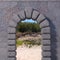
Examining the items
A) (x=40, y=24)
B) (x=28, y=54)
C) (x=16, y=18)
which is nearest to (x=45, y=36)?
(x=40, y=24)

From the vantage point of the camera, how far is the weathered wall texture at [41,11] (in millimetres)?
9719

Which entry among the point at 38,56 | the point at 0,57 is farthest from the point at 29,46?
the point at 0,57

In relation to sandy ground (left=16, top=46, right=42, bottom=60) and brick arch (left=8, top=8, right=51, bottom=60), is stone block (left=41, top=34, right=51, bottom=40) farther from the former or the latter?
sandy ground (left=16, top=46, right=42, bottom=60)

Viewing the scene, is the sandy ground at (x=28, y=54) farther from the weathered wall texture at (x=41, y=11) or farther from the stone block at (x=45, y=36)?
the stone block at (x=45, y=36)

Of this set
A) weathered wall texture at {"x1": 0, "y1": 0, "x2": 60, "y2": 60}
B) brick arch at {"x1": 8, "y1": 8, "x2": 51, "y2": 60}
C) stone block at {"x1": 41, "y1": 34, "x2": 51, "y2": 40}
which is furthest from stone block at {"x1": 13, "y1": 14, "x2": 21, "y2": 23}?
stone block at {"x1": 41, "y1": 34, "x2": 51, "y2": 40}

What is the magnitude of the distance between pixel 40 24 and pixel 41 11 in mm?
498

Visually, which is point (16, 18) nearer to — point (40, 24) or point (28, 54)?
point (40, 24)

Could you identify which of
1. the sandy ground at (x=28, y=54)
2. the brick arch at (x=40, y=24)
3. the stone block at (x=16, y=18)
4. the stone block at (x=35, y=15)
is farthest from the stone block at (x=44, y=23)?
the sandy ground at (x=28, y=54)

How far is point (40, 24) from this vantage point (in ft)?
31.5

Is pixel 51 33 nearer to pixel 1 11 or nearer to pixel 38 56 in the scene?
pixel 1 11

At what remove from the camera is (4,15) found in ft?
32.2

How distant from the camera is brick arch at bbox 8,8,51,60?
31.4 ft

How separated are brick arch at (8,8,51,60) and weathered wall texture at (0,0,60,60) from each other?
0.56 ft

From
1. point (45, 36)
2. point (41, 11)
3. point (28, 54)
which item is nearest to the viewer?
point (45, 36)
